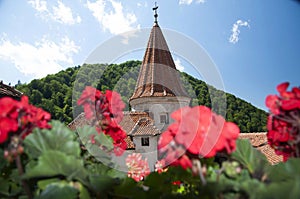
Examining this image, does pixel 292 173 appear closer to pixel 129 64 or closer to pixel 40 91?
pixel 129 64

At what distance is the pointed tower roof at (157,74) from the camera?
16.0 m

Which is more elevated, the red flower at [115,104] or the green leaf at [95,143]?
the red flower at [115,104]

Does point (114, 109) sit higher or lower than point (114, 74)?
lower

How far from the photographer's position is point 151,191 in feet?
2.45

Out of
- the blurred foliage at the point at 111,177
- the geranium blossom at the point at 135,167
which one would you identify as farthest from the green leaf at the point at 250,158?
the geranium blossom at the point at 135,167

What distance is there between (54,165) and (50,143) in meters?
0.11

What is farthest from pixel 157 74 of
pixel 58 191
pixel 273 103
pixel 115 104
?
pixel 58 191

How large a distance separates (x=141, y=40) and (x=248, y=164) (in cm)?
196

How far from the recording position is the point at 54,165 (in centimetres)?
62

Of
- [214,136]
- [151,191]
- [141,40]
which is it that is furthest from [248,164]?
[141,40]

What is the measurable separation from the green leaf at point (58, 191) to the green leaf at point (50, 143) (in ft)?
0.29

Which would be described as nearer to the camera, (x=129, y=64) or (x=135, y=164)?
(x=135, y=164)

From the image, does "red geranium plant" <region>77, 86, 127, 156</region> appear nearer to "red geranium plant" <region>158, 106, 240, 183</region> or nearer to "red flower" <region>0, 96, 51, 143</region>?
"red flower" <region>0, 96, 51, 143</region>

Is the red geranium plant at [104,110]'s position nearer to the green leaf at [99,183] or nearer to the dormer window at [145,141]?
the green leaf at [99,183]
